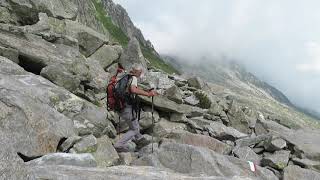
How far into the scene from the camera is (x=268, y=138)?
31234 mm

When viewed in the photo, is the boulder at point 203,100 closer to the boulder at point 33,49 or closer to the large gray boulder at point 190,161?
the boulder at point 33,49

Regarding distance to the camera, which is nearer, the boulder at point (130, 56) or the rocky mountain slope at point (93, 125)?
the rocky mountain slope at point (93, 125)

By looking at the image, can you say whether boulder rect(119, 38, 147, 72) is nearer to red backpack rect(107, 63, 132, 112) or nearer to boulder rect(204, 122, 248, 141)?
boulder rect(204, 122, 248, 141)

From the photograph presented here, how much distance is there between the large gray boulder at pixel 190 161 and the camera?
832 inches

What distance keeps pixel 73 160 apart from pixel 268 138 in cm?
1823

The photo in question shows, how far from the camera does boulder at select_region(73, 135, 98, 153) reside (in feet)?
69.2

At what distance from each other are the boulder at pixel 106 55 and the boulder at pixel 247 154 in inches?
752

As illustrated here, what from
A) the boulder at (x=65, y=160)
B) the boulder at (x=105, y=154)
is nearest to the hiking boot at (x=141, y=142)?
the boulder at (x=105, y=154)

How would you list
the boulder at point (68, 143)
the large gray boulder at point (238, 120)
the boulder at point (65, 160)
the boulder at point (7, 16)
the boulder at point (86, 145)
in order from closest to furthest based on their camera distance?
the boulder at point (65, 160) → the boulder at point (68, 143) → the boulder at point (86, 145) → the boulder at point (7, 16) → the large gray boulder at point (238, 120)

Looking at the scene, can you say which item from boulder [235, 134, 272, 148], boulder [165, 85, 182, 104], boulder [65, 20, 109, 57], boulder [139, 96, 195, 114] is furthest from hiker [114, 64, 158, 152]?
boulder [65, 20, 109, 57]

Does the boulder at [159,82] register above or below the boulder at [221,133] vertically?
above

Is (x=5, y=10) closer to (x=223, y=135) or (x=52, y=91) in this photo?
(x=52, y=91)

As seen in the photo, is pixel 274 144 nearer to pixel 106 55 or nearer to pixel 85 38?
pixel 106 55

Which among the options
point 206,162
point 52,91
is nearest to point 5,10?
point 52,91
